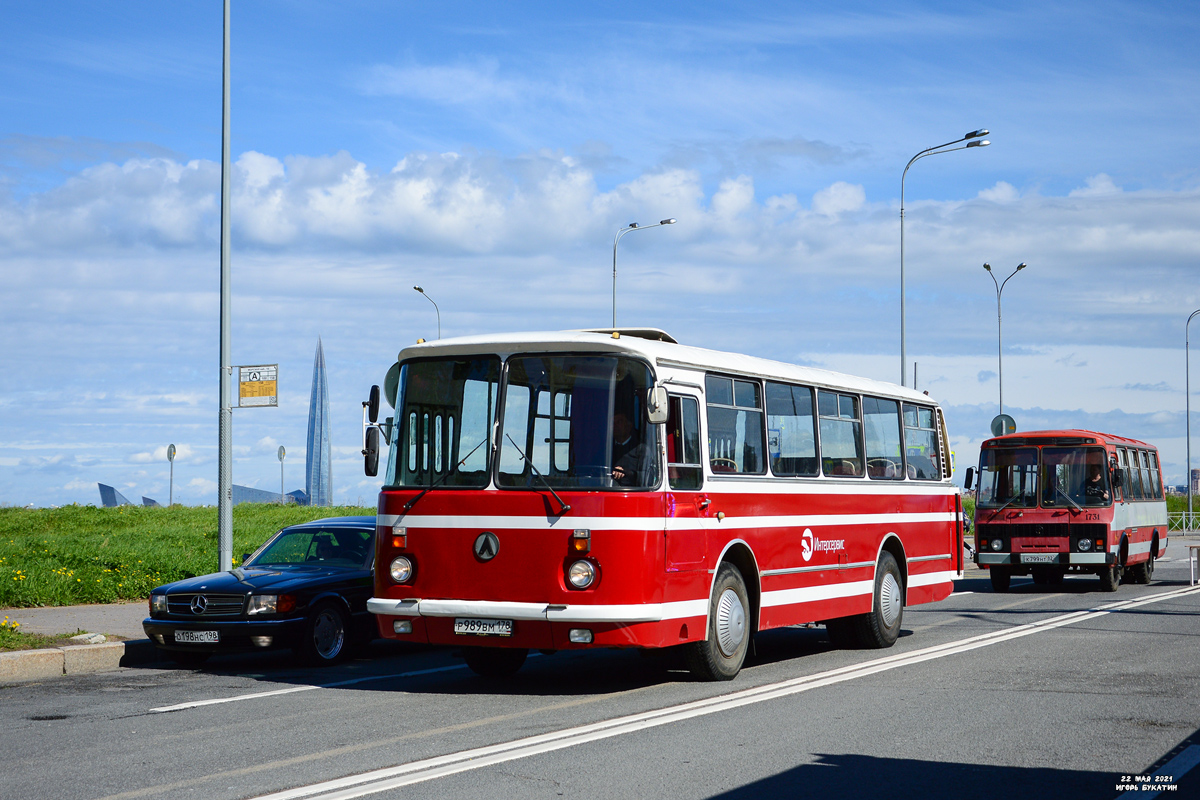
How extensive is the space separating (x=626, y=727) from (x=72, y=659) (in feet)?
20.8

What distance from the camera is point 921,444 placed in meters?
16.3

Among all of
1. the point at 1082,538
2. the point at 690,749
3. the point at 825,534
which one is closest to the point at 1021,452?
the point at 1082,538

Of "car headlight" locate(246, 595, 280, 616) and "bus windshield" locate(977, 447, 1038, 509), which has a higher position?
"bus windshield" locate(977, 447, 1038, 509)

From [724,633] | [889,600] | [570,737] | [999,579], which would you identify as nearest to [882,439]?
[889,600]

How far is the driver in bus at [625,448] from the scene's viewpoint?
33.1ft

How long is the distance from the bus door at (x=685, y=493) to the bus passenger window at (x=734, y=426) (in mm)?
320

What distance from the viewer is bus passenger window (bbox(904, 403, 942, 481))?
52.0ft

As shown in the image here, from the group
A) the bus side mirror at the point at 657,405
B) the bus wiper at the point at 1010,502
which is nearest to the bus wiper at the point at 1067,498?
the bus wiper at the point at 1010,502

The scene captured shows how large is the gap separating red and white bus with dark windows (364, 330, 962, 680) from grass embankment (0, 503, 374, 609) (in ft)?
16.2

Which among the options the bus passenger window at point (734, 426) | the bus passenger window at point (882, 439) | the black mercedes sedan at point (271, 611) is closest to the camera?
the bus passenger window at point (734, 426)

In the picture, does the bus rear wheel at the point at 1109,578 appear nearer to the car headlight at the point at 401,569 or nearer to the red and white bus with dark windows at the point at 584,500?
the red and white bus with dark windows at the point at 584,500

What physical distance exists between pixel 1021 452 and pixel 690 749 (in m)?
17.5

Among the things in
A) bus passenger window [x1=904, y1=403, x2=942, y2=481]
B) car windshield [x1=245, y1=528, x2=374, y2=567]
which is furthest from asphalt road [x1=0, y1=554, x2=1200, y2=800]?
bus passenger window [x1=904, y1=403, x2=942, y2=481]

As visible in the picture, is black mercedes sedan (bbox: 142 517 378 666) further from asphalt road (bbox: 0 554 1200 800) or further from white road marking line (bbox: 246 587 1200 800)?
white road marking line (bbox: 246 587 1200 800)
